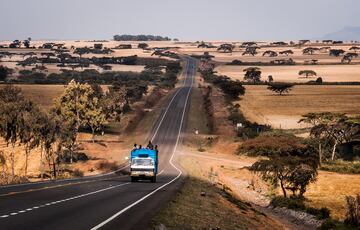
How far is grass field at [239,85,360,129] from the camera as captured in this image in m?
118

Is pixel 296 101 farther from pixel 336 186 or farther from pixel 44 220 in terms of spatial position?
pixel 44 220

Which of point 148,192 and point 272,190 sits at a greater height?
point 148,192

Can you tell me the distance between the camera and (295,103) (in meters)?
137

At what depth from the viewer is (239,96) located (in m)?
157

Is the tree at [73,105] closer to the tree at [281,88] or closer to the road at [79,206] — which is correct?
the road at [79,206]

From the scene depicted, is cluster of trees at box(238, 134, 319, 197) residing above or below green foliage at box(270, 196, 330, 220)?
above

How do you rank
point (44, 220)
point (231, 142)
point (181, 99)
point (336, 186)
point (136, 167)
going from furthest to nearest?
point (181, 99)
point (231, 142)
point (336, 186)
point (136, 167)
point (44, 220)

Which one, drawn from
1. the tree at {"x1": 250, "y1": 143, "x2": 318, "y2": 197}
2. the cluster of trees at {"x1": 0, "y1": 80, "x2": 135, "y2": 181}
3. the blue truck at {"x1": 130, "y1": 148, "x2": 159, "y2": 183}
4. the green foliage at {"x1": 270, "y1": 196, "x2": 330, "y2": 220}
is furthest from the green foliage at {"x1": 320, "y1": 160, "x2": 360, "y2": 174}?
the cluster of trees at {"x1": 0, "y1": 80, "x2": 135, "y2": 181}

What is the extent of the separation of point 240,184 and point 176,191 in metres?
23.2

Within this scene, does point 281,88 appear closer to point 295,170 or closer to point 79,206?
point 295,170

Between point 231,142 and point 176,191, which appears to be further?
point 231,142

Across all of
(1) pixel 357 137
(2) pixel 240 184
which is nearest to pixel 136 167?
(2) pixel 240 184

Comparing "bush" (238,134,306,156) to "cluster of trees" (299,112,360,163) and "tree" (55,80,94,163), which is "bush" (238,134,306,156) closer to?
"cluster of trees" (299,112,360,163)

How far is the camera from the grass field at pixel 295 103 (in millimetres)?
117625
